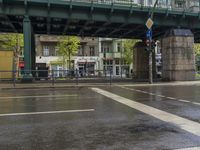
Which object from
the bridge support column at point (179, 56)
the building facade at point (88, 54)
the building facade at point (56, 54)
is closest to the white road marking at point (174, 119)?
the bridge support column at point (179, 56)

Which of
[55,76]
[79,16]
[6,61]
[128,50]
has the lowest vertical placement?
[55,76]

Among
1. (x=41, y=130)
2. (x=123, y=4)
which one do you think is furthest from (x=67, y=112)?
(x=123, y=4)

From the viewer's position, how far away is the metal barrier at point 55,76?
21750mm

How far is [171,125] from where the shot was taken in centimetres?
681

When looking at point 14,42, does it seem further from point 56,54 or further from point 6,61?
point 56,54

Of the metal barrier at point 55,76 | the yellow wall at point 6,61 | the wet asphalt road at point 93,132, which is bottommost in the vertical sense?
the wet asphalt road at point 93,132

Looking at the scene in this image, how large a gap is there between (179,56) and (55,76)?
12.8 m

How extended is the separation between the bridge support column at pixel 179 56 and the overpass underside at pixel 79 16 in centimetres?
164

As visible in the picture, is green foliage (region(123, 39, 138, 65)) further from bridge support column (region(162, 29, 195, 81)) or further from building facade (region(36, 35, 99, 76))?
bridge support column (region(162, 29, 195, 81))

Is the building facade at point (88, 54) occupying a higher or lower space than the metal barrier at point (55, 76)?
higher

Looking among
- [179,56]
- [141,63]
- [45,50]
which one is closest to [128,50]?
[45,50]

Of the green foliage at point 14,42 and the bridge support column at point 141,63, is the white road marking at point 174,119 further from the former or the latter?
the green foliage at point 14,42

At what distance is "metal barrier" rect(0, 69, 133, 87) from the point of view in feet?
71.4

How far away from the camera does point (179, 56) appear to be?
28.4 metres
